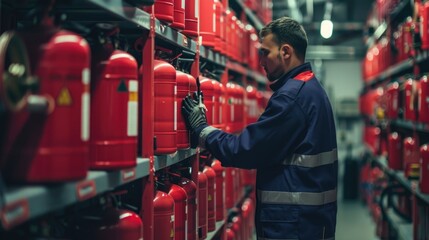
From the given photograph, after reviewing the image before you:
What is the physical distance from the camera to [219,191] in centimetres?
473

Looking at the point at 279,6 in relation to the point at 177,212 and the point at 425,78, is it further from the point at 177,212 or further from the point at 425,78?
the point at 177,212

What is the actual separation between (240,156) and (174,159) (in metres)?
0.37

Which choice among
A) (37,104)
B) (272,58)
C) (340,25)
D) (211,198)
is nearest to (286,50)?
(272,58)

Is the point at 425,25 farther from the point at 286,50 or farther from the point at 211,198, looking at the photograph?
the point at 211,198

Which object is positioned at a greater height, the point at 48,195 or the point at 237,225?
the point at 48,195

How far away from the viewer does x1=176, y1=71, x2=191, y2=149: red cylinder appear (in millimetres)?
3287

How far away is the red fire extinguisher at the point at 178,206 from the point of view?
3.29m

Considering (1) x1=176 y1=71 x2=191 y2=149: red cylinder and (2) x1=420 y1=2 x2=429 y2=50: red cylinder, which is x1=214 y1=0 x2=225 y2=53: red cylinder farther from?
(2) x1=420 y1=2 x2=429 y2=50: red cylinder

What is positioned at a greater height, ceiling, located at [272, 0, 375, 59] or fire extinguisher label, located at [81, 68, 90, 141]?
ceiling, located at [272, 0, 375, 59]

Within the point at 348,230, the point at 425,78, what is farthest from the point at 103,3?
the point at 348,230

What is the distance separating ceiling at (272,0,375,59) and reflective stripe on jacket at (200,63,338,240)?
13008mm

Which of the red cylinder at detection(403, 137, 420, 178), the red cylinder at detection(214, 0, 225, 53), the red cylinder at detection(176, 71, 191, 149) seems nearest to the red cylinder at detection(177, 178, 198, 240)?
the red cylinder at detection(176, 71, 191, 149)

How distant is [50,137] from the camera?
5.57ft

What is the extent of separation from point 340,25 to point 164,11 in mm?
14463
